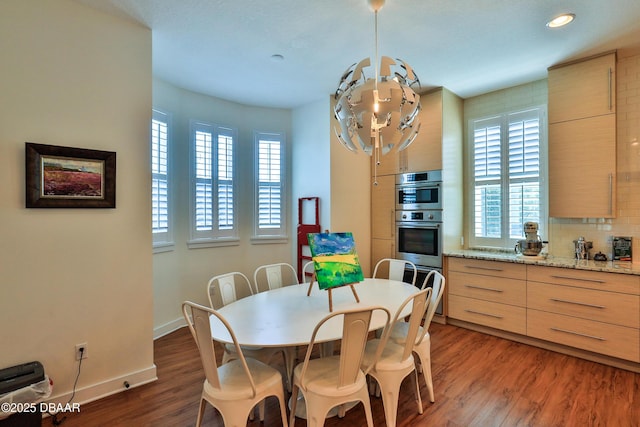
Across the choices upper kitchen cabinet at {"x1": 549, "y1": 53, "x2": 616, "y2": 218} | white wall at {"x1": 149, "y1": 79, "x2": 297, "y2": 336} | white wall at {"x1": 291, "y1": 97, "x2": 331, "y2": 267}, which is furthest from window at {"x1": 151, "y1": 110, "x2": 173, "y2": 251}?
upper kitchen cabinet at {"x1": 549, "y1": 53, "x2": 616, "y2": 218}

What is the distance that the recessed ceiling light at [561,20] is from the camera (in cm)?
233

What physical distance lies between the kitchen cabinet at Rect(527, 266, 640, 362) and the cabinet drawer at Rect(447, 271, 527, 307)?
0.09 meters

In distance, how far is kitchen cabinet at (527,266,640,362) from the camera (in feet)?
8.53

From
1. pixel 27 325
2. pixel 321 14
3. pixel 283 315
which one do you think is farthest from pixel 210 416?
pixel 321 14

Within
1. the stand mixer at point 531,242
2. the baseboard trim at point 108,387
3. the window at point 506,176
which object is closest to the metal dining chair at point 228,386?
the baseboard trim at point 108,387

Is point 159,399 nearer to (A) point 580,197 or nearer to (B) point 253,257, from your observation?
(B) point 253,257

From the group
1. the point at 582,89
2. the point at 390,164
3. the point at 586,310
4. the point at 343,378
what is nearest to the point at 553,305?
the point at 586,310

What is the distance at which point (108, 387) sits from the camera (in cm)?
233

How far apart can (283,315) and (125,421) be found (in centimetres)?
123

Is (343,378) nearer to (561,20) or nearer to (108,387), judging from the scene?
(108,387)

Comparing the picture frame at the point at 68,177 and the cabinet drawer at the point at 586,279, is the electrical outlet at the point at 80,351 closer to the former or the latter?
the picture frame at the point at 68,177

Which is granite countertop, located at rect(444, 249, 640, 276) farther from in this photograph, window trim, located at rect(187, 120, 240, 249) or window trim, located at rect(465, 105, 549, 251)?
window trim, located at rect(187, 120, 240, 249)

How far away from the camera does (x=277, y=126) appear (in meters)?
4.51

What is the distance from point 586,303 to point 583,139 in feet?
5.04
